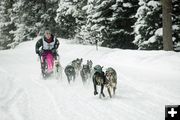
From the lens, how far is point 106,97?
380 inches

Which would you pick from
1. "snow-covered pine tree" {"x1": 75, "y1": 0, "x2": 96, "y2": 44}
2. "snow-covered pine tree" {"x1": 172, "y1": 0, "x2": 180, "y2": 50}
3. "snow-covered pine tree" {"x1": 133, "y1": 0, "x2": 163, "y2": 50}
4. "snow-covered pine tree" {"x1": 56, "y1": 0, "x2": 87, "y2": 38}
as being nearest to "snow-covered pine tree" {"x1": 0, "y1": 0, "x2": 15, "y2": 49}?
"snow-covered pine tree" {"x1": 56, "y1": 0, "x2": 87, "y2": 38}

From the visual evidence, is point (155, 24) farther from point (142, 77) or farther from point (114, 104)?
point (114, 104)

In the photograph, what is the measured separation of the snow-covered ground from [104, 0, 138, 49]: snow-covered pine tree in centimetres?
640

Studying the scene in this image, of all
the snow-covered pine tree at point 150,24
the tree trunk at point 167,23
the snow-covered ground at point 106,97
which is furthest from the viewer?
the snow-covered pine tree at point 150,24

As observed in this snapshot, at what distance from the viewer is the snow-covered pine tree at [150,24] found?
62.0ft

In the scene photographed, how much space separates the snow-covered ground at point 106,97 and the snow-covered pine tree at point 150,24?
2.75 meters

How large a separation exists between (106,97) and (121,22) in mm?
14454

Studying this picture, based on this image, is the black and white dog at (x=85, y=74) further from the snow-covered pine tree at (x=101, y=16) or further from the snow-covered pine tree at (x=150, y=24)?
the snow-covered pine tree at (x=101, y=16)

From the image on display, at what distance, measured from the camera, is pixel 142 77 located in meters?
12.6

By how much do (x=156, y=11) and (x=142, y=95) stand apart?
34.2 feet

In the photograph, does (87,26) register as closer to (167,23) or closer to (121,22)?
(121,22)

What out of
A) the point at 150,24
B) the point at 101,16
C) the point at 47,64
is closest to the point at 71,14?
the point at 101,16

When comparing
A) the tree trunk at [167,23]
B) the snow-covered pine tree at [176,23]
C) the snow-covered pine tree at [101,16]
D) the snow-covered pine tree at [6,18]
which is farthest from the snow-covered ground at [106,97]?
the snow-covered pine tree at [6,18]

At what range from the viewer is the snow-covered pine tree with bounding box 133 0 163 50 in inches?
744
